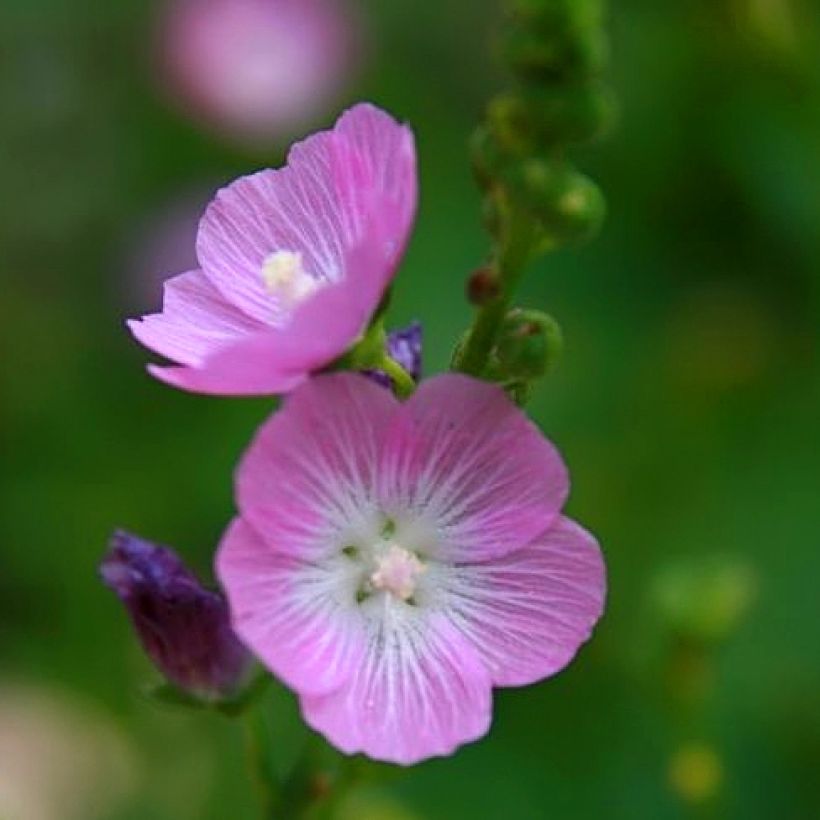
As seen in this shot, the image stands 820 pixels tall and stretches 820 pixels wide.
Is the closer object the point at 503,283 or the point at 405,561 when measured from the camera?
the point at 503,283

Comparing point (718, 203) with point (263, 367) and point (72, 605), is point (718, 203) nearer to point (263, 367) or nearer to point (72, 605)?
point (72, 605)

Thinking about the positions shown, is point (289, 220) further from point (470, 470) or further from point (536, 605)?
point (536, 605)

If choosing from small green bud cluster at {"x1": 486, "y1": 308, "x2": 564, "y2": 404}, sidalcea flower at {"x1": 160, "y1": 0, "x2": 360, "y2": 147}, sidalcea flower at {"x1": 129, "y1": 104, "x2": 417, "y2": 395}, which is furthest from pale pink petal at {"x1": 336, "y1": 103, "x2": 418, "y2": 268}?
sidalcea flower at {"x1": 160, "y1": 0, "x2": 360, "y2": 147}

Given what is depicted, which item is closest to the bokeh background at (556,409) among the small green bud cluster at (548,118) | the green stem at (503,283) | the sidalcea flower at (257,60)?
the sidalcea flower at (257,60)

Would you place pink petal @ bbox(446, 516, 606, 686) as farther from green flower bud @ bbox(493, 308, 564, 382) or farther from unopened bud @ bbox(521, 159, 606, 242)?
unopened bud @ bbox(521, 159, 606, 242)

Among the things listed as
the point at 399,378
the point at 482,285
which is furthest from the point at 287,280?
the point at 482,285
